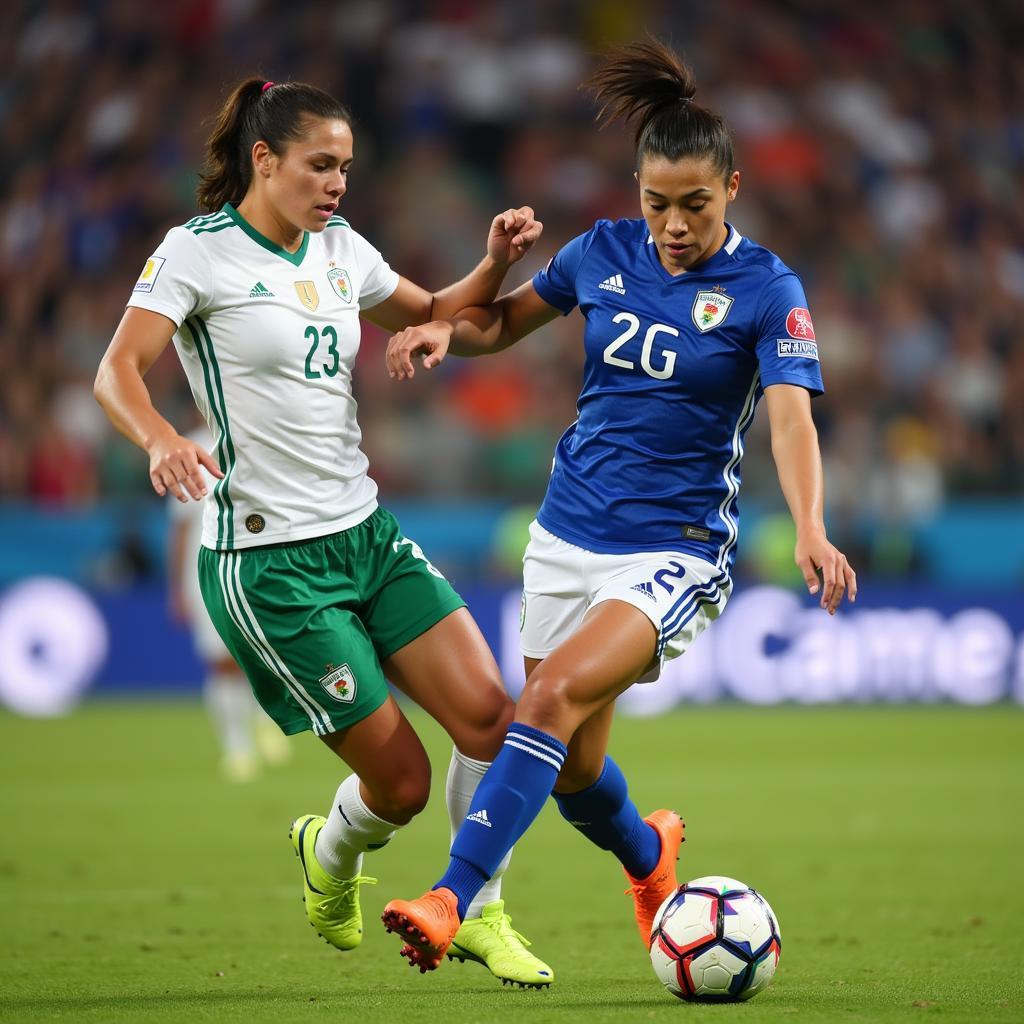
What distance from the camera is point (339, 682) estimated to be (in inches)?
200

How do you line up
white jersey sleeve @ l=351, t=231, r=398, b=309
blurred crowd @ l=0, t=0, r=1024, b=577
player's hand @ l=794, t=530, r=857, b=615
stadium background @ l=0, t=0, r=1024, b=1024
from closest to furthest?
player's hand @ l=794, t=530, r=857, b=615 → white jersey sleeve @ l=351, t=231, r=398, b=309 → stadium background @ l=0, t=0, r=1024, b=1024 → blurred crowd @ l=0, t=0, r=1024, b=577

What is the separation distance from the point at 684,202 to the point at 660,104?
1.43ft

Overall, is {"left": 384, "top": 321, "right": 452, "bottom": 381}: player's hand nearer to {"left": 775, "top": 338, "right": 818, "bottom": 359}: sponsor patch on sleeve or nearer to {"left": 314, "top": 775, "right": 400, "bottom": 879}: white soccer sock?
{"left": 775, "top": 338, "right": 818, "bottom": 359}: sponsor patch on sleeve

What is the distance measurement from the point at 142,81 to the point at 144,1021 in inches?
637

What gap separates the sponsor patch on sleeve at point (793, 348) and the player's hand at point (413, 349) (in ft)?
3.32

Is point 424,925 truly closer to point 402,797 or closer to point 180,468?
point 402,797

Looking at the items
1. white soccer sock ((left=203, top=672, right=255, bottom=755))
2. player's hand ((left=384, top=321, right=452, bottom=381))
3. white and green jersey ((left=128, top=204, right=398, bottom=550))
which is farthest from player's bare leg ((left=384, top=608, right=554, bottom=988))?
white soccer sock ((left=203, top=672, right=255, bottom=755))

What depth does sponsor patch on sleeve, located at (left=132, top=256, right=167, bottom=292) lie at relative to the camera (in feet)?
16.0

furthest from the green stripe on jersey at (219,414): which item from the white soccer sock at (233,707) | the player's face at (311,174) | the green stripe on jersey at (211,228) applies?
the white soccer sock at (233,707)

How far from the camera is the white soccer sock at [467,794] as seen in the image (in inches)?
209

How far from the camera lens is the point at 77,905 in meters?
6.96

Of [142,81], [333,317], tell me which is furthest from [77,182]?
[333,317]

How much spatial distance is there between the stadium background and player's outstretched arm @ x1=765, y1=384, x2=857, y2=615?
3.71ft

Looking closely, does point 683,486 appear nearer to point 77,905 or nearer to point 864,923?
point 864,923
